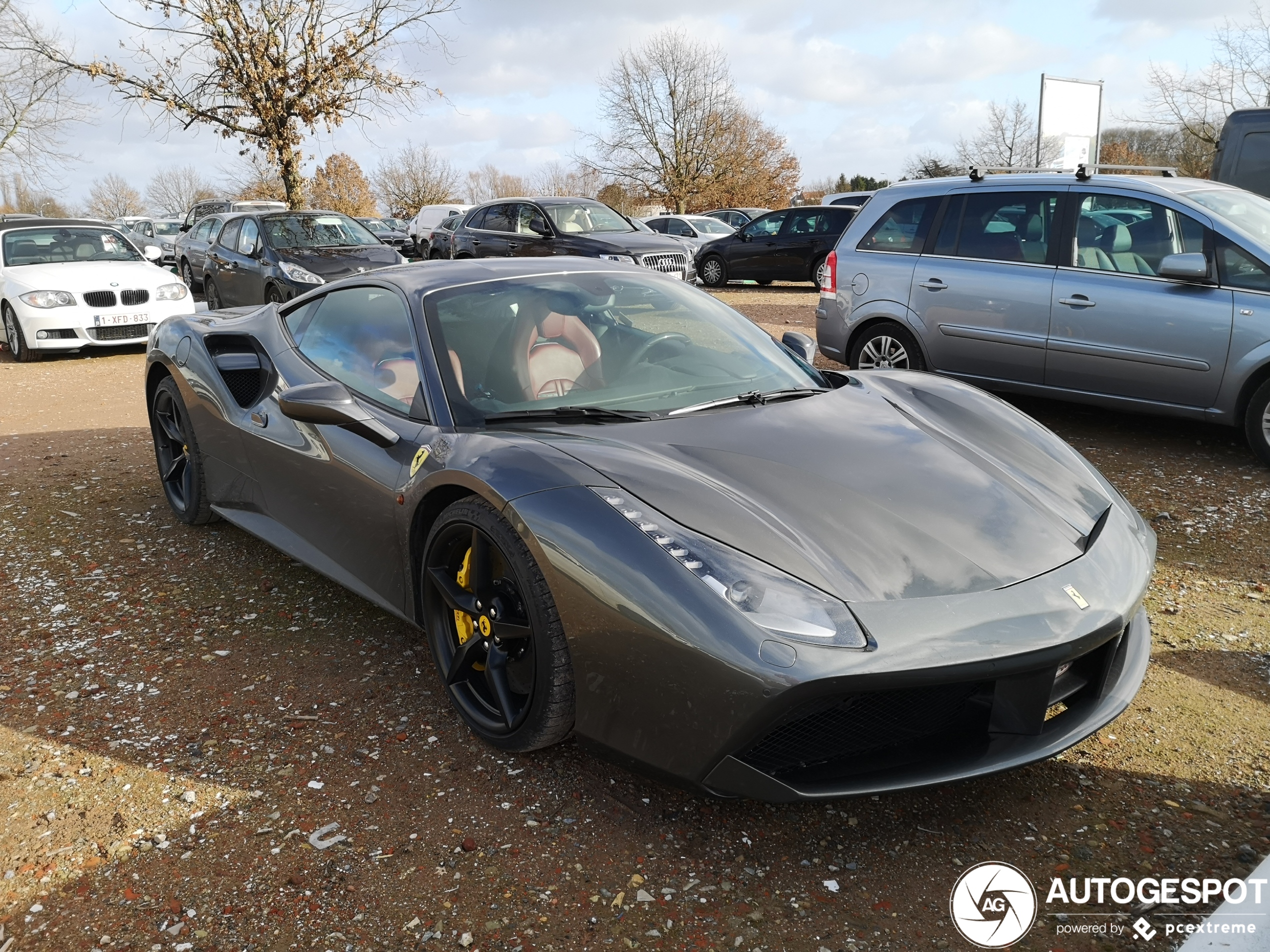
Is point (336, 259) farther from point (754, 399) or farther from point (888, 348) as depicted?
point (754, 399)

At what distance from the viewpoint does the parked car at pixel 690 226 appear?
22.4 metres

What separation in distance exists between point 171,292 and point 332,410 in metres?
9.58

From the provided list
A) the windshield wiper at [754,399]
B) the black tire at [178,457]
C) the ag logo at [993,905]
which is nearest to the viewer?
the ag logo at [993,905]

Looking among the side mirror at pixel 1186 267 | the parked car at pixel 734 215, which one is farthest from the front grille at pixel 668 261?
the parked car at pixel 734 215

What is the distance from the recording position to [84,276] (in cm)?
1105

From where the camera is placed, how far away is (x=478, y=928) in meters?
2.15

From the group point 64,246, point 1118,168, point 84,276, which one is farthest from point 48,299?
point 1118,168

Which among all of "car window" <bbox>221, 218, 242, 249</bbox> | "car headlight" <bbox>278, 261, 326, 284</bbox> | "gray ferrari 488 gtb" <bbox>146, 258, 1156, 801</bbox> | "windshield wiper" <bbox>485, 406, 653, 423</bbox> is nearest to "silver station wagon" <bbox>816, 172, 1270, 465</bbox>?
"gray ferrari 488 gtb" <bbox>146, 258, 1156, 801</bbox>

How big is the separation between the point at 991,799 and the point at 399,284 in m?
2.60

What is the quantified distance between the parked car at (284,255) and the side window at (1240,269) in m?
8.90

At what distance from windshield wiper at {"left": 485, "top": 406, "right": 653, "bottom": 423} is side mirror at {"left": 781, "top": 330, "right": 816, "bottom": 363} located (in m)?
1.14

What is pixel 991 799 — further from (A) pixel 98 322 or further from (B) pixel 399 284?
(A) pixel 98 322

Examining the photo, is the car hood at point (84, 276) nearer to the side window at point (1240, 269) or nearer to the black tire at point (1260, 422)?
the side window at point (1240, 269)

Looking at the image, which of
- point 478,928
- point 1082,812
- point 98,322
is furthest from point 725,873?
point 98,322
